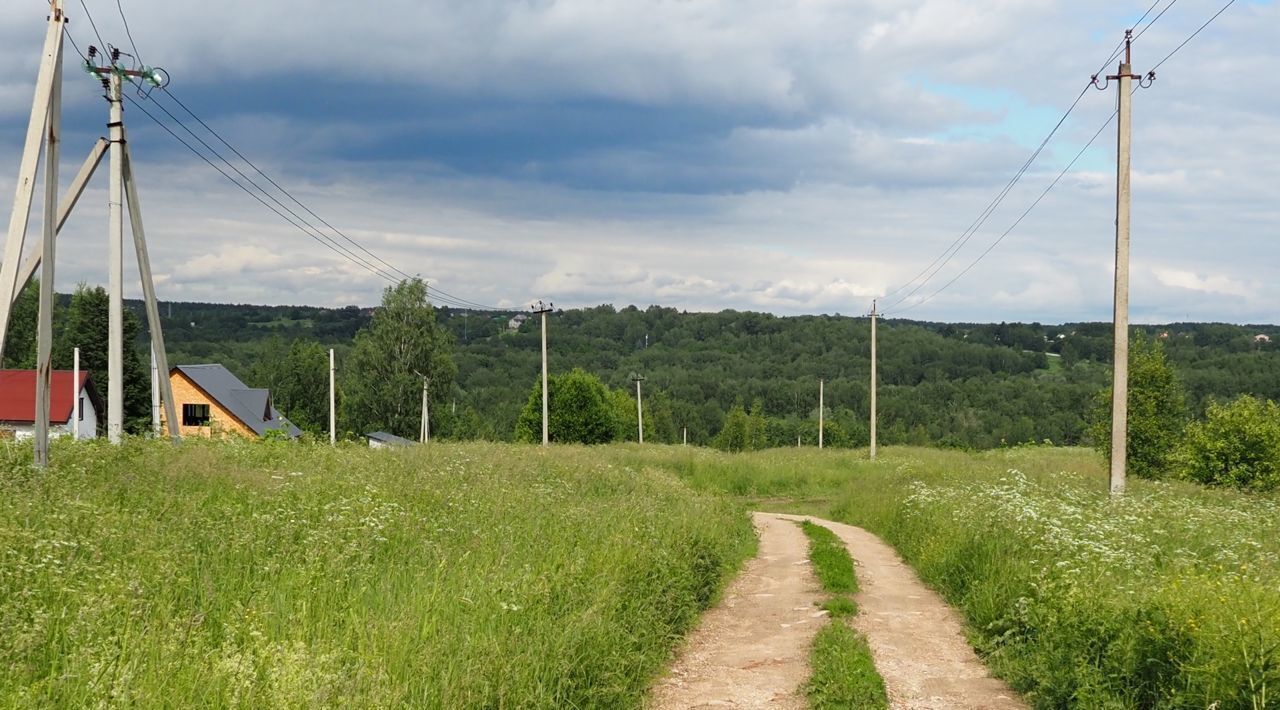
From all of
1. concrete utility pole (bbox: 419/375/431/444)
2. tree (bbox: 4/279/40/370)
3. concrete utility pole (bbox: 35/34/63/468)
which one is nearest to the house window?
concrete utility pole (bbox: 419/375/431/444)

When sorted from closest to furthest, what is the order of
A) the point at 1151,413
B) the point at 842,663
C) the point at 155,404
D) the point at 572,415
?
the point at 842,663 < the point at 155,404 < the point at 1151,413 < the point at 572,415

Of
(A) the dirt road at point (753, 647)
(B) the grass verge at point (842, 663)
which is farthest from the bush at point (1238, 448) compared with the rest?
(B) the grass verge at point (842, 663)

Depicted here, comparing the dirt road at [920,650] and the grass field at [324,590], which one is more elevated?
the grass field at [324,590]

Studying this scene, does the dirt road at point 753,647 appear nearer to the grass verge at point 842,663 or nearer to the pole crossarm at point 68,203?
the grass verge at point 842,663

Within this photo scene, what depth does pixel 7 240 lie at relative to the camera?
11.3m

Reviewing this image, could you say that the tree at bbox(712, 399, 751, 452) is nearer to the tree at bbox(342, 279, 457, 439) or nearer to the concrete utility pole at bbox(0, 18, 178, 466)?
the tree at bbox(342, 279, 457, 439)

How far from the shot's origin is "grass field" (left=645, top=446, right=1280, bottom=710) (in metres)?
6.17

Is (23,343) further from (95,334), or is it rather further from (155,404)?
(155,404)

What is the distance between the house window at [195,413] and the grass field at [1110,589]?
51.0 m

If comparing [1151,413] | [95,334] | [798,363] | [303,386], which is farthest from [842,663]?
[798,363]

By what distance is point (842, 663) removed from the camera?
8336 mm

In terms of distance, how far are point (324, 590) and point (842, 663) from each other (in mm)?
4594

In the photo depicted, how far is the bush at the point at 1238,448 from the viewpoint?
95.8 ft

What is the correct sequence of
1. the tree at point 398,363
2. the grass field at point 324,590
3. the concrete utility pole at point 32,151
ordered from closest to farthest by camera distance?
the grass field at point 324,590, the concrete utility pole at point 32,151, the tree at point 398,363
